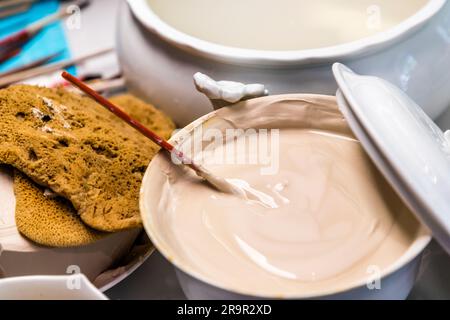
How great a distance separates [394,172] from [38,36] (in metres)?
0.82

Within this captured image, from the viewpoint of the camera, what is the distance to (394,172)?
1.87ft

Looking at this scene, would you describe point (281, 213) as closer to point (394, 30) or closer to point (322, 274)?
point (322, 274)

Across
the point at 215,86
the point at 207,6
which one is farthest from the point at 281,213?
the point at 207,6

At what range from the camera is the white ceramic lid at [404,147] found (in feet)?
1.83

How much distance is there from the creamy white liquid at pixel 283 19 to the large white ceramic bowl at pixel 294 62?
9cm

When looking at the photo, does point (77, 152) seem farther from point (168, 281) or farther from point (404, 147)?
point (404, 147)

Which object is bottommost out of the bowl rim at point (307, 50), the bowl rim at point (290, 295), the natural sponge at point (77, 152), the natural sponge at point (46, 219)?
the natural sponge at point (46, 219)

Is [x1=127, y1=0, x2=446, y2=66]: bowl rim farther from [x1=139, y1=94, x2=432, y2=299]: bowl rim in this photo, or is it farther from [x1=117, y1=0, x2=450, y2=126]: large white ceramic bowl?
[x1=139, y1=94, x2=432, y2=299]: bowl rim

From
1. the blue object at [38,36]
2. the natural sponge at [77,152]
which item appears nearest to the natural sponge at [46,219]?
the natural sponge at [77,152]

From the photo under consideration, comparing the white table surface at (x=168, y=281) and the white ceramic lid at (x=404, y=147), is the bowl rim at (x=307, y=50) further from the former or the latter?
the white table surface at (x=168, y=281)

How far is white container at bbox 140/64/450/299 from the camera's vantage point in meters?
0.55

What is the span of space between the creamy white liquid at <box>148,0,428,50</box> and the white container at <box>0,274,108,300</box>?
0.41m

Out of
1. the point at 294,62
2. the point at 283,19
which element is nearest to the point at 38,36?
the point at 283,19

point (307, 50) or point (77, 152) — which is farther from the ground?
point (307, 50)
